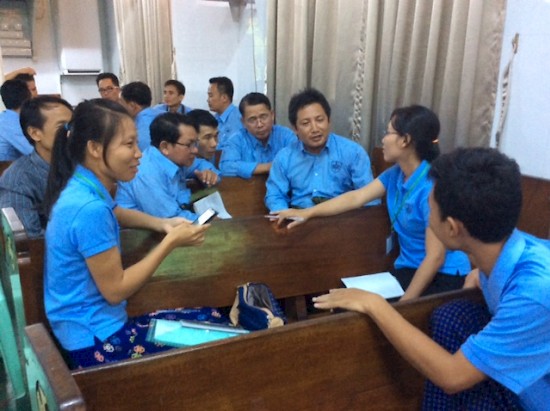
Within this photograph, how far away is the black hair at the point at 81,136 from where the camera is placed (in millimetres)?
1383

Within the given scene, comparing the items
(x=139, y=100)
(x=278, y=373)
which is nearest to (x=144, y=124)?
(x=139, y=100)

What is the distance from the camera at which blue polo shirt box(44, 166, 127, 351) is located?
127 centimetres

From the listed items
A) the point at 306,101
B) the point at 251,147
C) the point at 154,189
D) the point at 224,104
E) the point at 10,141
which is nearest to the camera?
the point at 154,189

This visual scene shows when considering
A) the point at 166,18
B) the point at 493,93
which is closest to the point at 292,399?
the point at 493,93

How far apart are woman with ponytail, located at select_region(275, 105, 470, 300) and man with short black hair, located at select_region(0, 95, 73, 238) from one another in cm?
96

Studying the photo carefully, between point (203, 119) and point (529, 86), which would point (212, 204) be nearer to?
point (203, 119)

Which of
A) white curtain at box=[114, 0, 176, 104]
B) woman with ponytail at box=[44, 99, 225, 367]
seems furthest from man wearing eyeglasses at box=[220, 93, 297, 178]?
white curtain at box=[114, 0, 176, 104]

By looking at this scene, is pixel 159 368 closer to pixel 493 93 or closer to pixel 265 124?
pixel 493 93

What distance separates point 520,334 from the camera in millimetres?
928

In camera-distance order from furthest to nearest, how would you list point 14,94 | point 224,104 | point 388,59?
1. point 224,104
2. point 14,94
3. point 388,59

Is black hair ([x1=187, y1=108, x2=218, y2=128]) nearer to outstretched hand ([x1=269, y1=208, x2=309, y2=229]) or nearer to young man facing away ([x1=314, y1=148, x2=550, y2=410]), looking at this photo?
outstretched hand ([x1=269, y1=208, x2=309, y2=229])

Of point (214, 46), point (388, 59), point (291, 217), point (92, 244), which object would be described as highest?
point (214, 46)

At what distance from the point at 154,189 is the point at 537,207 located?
1.60 m

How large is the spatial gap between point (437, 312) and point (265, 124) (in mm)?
2113
